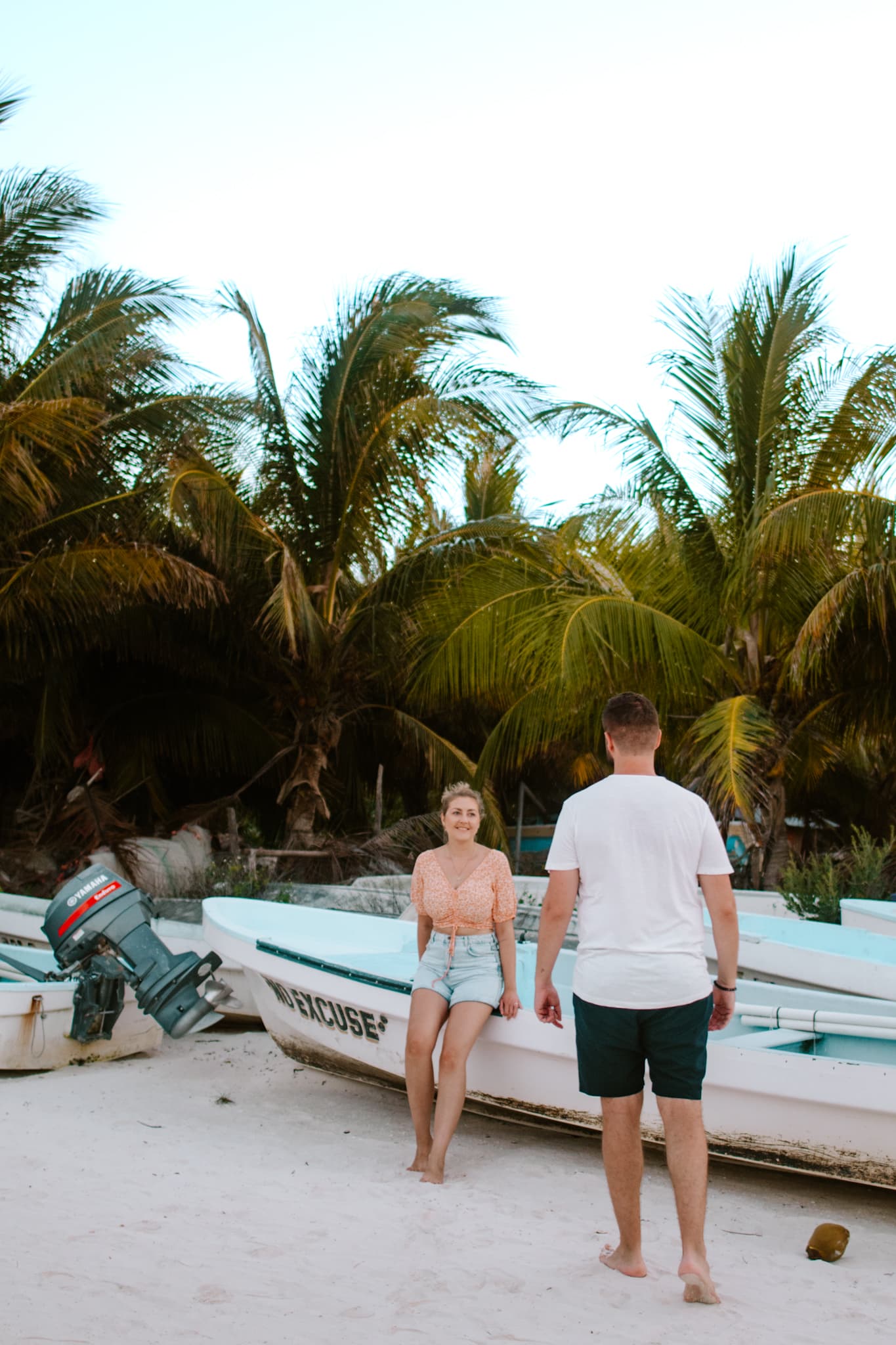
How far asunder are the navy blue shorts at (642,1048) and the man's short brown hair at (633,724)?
754 mm

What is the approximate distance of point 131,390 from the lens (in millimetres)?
12016

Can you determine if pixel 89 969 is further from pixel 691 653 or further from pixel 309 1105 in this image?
pixel 691 653

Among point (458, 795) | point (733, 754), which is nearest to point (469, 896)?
point (458, 795)

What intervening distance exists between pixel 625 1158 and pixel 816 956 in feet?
12.3

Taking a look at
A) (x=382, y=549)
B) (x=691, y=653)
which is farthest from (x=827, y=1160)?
(x=382, y=549)

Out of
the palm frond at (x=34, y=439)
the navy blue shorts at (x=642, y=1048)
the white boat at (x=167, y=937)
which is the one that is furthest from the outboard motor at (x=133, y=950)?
the palm frond at (x=34, y=439)

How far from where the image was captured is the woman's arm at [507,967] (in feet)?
15.9

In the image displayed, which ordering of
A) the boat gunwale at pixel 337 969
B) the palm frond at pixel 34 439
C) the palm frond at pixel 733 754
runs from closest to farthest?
the boat gunwale at pixel 337 969 < the palm frond at pixel 733 754 < the palm frond at pixel 34 439

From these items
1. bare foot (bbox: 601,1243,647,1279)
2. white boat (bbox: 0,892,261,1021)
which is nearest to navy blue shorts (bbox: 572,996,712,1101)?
bare foot (bbox: 601,1243,647,1279)

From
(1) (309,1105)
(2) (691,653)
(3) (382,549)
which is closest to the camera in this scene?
(1) (309,1105)

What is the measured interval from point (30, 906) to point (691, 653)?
6005mm

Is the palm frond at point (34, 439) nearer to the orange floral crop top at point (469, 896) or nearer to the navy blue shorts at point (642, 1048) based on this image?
the orange floral crop top at point (469, 896)

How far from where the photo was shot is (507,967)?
4.90 m

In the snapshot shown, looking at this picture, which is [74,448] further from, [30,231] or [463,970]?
[463,970]
